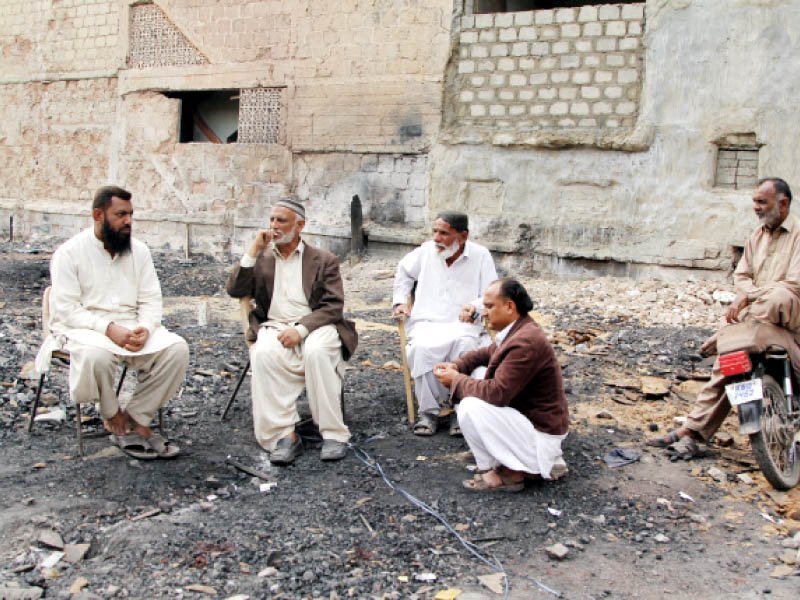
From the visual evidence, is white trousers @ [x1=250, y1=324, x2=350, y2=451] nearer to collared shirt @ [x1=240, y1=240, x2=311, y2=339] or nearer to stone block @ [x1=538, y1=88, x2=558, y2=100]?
collared shirt @ [x1=240, y1=240, x2=311, y2=339]

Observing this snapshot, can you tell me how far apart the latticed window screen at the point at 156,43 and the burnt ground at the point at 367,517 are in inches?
359

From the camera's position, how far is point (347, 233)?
1221 centimetres

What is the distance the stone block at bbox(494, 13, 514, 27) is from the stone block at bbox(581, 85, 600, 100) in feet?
4.58

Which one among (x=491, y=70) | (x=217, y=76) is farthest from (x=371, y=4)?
(x=217, y=76)

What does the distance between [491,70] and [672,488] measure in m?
7.84

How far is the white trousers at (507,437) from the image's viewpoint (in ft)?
13.4

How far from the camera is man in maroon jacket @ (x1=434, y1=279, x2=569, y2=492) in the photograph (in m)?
4.07

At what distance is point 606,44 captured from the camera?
10.3m

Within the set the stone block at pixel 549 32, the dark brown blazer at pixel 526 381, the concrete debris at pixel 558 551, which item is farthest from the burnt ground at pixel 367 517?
the stone block at pixel 549 32

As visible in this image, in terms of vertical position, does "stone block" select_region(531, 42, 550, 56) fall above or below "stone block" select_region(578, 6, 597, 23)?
below

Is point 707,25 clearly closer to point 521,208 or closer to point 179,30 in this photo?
point 521,208

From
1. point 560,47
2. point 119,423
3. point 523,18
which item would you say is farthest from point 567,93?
point 119,423

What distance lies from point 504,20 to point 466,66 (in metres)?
0.78

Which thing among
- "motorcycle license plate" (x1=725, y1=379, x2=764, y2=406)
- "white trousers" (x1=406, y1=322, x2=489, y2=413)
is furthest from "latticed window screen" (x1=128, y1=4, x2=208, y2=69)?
"motorcycle license plate" (x1=725, y1=379, x2=764, y2=406)
